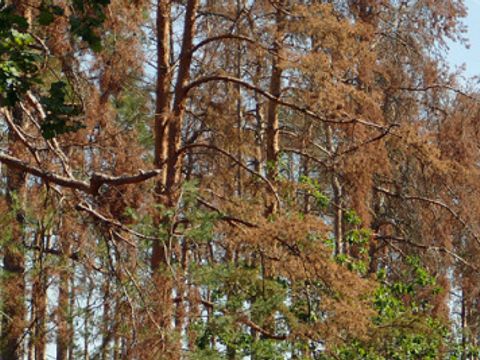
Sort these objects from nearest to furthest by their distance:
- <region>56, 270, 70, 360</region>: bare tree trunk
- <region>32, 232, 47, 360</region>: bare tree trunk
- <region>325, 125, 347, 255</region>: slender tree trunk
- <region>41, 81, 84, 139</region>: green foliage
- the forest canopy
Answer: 1. <region>41, 81, 84, 139</region>: green foliage
2. <region>32, 232, 47, 360</region>: bare tree trunk
3. the forest canopy
4. <region>56, 270, 70, 360</region>: bare tree trunk
5. <region>325, 125, 347, 255</region>: slender tree trunk

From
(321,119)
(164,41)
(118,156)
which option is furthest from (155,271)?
(164,41)

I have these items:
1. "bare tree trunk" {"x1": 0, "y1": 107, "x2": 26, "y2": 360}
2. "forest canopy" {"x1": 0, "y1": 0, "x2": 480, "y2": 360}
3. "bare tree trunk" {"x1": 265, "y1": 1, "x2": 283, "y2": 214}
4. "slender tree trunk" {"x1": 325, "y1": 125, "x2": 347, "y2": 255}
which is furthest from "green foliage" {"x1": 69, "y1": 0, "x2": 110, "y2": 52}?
Result: "slender tree trunk" {"x1": 325, "y1": 125, "x2": 347, "y2": 255}

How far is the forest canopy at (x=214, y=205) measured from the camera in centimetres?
1045

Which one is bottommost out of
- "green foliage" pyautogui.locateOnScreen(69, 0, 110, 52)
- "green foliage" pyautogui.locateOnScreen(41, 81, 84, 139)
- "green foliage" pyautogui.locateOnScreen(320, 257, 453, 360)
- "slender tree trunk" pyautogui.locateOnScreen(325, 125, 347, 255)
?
"green foliage" pyautogui.locateOnScreen(320, 257, 453, 360)

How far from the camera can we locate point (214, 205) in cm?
1262

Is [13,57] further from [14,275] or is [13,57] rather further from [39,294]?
[14,275]

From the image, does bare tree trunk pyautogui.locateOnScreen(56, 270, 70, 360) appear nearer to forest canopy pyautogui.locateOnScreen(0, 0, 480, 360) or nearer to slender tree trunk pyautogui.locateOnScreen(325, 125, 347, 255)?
forest canopy pyautogui.locateOnScreen(0, 0, 480, 360)

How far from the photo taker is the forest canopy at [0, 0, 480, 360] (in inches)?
411

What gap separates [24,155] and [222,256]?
553 centimetres

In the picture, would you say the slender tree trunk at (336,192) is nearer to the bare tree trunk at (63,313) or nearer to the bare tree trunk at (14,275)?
the bare tree trunk at (63,313)

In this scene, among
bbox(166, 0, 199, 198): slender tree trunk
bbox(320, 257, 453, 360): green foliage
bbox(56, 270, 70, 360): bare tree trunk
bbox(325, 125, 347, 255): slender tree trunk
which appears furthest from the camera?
bbox(325, 125, 347, 255): slender tree trunk

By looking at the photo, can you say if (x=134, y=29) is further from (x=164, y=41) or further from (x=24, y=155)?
(x=24, y=155)

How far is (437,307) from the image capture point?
17656 millimetres

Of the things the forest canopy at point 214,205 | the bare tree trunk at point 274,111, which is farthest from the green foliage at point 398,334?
the bare tree trunk at point 274,111
